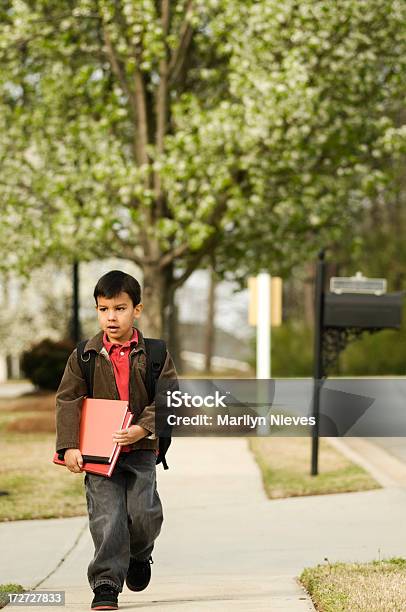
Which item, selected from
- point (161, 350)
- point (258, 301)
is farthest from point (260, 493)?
point (161, 350)

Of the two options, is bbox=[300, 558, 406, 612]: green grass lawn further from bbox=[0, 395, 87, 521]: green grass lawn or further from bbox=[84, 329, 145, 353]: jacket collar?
bbox=[0, 395, 87, 521]: green grass lawn

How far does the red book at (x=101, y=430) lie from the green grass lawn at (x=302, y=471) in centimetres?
490

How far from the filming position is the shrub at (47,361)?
80.0ft

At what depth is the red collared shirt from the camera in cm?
569

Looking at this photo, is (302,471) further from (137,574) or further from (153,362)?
(153,362)

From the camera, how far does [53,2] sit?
71.7ft

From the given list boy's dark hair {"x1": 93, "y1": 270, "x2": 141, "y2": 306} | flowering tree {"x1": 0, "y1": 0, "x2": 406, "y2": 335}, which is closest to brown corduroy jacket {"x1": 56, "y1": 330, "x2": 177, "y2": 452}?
boy's dark hair {"x1": 93, "y1": 270, "x2": 141, "y2": 306}

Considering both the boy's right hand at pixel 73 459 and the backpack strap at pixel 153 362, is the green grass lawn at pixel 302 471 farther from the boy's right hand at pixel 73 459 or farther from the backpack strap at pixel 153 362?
the boy's right hand at pixel 73 459

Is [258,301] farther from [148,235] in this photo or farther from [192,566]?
[192,566]

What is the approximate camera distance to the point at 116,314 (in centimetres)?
564

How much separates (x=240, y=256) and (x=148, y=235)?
8.33 ft

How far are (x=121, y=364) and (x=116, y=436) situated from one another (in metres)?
0.34

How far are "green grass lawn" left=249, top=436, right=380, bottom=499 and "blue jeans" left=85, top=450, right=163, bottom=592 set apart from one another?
4.70 meters

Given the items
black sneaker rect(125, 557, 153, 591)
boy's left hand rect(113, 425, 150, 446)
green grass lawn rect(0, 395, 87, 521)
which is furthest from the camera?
green grass lawn rect(0, 395, 87, 521)
